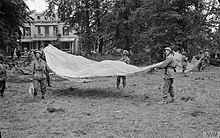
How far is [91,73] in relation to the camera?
10.0m

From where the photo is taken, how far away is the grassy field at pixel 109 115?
5801 mm

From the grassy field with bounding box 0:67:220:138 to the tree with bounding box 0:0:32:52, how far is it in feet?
12.1

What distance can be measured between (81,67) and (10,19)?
18.6ft

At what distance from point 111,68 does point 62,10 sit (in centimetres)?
2418

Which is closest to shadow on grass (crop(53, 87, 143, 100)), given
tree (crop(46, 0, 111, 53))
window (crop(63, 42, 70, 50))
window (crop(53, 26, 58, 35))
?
tree (crop(46, 0, 111, 53))

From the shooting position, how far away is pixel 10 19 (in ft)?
A: 46.1

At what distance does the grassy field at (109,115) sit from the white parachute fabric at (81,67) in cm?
92

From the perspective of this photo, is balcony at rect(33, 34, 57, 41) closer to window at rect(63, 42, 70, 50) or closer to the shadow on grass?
window at rect(63, 42, 70, 50)

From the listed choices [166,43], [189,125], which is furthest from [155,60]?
[189,125]

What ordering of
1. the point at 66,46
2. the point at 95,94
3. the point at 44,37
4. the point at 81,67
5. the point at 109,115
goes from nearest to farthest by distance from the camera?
1. the point at 109,115
2. the point at 95,94
3. the point at 81,67
4. the point at 44,37
5. the point at 66,46

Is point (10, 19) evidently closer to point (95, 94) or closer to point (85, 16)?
point (95, 94)

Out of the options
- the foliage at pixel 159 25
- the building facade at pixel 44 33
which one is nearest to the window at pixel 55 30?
the building facade at pixel 44 33

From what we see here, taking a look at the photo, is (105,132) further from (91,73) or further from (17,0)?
(17,0)

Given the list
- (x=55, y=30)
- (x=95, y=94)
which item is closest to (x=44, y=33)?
(x=55, y=30)
